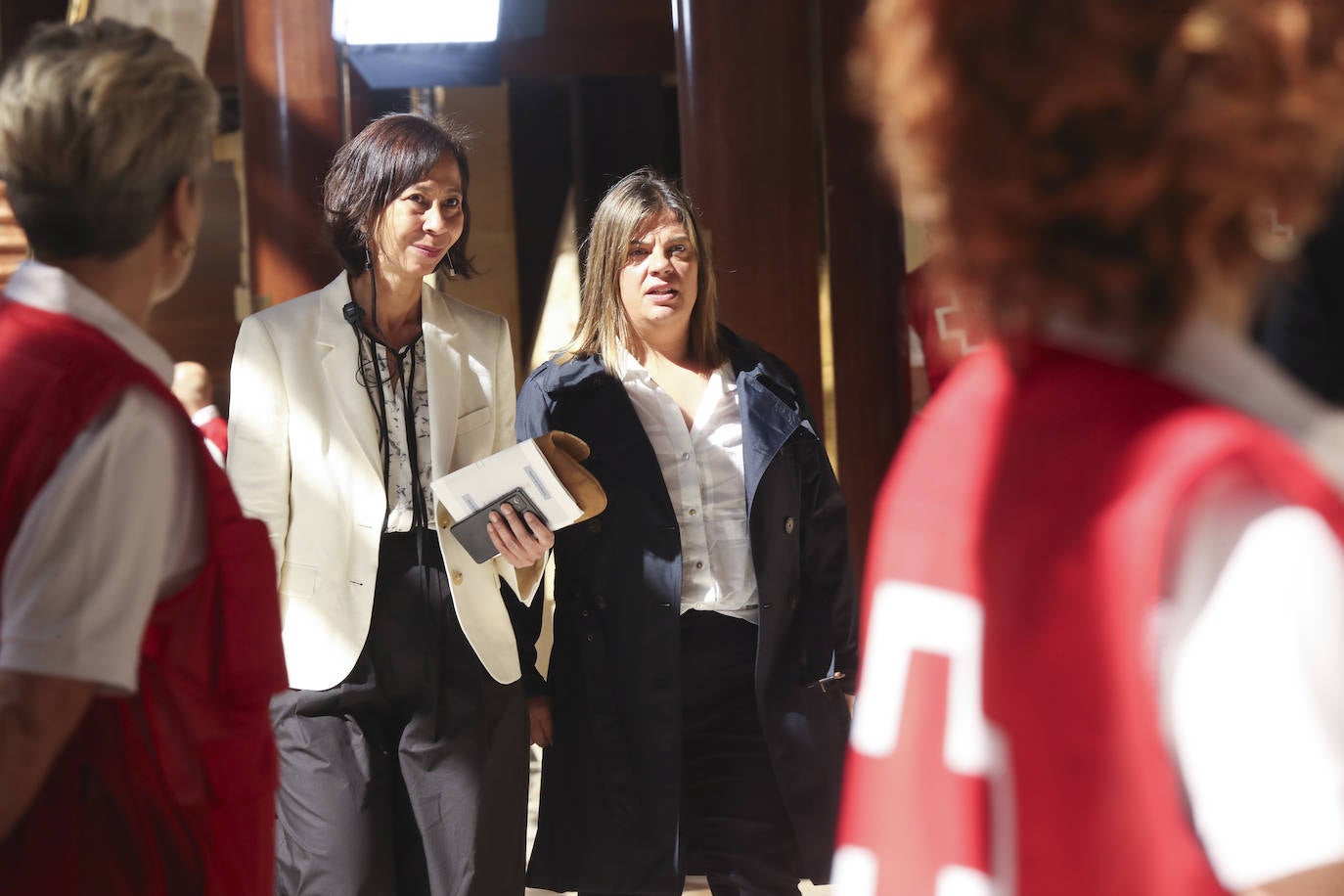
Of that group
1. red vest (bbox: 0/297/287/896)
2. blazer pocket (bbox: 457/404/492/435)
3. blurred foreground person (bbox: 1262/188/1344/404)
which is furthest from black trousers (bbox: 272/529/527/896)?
blurred foreground person (bbox: 1262/188/1344/404)

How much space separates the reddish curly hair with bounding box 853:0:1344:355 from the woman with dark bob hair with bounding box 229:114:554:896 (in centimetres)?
192

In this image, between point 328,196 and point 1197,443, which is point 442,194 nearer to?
point 328,196

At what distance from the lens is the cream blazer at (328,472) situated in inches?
111

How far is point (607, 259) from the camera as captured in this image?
317cm

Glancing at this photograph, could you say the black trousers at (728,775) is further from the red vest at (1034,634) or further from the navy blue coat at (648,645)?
the red vest at (1034,634)

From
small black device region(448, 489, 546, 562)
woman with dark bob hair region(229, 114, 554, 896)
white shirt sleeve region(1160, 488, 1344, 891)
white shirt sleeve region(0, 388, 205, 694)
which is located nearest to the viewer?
white shirt sleeve region(1160, 488, 1344, 891)

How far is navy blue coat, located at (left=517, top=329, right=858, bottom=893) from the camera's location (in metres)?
2.90

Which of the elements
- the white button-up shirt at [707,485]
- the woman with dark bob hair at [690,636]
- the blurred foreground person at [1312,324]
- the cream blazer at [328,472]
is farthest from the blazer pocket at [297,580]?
the blurred foreground person at [1312,324]

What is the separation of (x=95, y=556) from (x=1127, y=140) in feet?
3.06

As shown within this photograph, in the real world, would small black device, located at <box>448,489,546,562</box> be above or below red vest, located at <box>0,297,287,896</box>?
above

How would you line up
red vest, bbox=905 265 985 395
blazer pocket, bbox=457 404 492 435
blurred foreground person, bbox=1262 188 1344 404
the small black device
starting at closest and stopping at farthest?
blurred foreground person, bbox=1262 188 1344 404, the small black device, blazer pocket, bbox=457 404 492 435, red vest, bbox=905 265 985 395

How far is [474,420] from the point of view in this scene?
305 cm

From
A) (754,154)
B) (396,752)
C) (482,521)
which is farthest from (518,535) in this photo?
(754,154)

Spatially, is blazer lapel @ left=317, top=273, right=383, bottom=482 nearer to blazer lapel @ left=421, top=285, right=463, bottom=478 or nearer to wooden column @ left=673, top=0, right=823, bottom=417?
blazer lapel @ left=421, top=285, right=463, bottom=478
